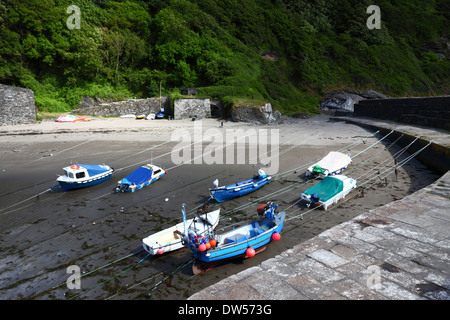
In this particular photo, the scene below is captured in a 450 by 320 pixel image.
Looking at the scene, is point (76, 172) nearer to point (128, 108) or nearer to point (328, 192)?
point (328, 192)

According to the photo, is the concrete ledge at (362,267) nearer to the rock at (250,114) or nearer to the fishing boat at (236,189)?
the fishing boat at (236,189)

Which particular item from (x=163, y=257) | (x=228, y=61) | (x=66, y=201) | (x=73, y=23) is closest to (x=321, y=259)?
(x=163, y=257)

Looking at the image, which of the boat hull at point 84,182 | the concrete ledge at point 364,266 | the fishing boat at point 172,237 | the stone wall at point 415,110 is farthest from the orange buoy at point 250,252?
the stone wall at point 415,110

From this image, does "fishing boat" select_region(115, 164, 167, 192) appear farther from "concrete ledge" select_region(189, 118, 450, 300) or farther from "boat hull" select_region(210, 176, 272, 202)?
"concrete ledge" select_region(189, 118, 450, 300)

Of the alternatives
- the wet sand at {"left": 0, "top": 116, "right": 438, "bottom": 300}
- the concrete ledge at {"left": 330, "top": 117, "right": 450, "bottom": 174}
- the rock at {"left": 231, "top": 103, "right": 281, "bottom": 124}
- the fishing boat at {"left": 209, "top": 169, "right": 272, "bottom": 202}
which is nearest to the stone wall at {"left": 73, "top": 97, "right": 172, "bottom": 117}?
the wet sand at {"left": 0, "top": 116, "right": 438, "bottom": 300}

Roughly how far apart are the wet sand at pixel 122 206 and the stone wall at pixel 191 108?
9188 millimetres

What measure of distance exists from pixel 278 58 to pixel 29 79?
3923 cm

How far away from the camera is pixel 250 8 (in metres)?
52.7

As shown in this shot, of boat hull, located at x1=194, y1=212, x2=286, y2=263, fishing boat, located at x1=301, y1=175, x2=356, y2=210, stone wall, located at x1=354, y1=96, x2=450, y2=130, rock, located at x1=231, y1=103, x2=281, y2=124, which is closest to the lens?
boat hull, located at x1=194, y1=212, x2=286, y2=263

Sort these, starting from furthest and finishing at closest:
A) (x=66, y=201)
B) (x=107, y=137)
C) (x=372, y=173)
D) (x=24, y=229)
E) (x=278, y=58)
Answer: (x=278, y=58) < (x=107, y=137) < (x=372, y=173) < (x=66, y=201) < (x=24, y=229)

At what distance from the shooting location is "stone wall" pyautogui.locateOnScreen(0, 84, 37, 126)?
27359mm

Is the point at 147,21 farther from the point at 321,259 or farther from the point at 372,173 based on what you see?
the point at 321,259

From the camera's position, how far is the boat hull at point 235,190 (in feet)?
43.6

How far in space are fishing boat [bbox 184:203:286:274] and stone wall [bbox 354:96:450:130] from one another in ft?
66.7
